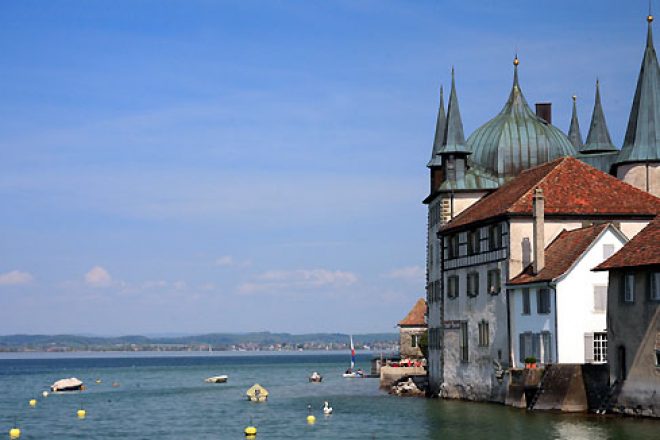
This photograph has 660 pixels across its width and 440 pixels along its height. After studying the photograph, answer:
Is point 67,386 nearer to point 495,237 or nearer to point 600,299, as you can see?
point 495,237

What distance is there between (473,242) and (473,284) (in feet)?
9.04

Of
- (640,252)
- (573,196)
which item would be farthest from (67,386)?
(640,252)

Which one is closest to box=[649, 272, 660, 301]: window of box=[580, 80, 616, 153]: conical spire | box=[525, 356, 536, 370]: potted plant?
box=[525, 356, 536, 370]: potted plant

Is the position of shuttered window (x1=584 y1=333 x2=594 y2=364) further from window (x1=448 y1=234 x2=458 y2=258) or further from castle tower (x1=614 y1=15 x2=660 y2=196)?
castle tower (x1=614 y1=15 x2=660 y2=196)

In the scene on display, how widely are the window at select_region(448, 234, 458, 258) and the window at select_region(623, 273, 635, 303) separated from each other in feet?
70.2

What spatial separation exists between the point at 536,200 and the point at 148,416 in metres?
30.9

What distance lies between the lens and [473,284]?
263ft

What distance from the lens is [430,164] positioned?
9362cm

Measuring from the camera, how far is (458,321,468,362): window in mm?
81062

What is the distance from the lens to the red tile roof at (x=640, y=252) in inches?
2373

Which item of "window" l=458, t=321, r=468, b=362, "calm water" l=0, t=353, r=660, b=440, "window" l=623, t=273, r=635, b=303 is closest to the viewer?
"calm water" l=0, t=353, r=660, b=440

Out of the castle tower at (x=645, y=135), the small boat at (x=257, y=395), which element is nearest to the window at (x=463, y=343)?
the castle tower at (x=645, y=135)

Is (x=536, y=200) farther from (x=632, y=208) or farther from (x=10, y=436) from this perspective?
(x=10, y=436)

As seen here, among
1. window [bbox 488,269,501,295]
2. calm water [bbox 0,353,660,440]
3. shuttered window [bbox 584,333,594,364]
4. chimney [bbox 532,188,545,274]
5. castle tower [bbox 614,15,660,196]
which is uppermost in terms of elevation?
castle tower [bbox 614,15,660,196]
